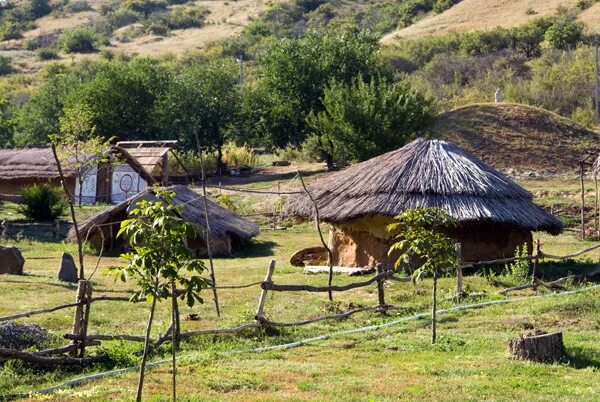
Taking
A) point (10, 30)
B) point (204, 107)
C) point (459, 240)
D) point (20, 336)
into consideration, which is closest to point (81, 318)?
point (20, 336)

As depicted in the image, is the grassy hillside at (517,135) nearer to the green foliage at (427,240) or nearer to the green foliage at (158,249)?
the green foliage at (427,240)

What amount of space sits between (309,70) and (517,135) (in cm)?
1033

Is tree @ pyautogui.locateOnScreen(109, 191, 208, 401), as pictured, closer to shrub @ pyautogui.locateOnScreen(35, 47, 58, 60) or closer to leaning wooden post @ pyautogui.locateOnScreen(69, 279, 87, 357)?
leaning wooden post @ pyautogui.locateOnScreen(69, 279, 87, 357)

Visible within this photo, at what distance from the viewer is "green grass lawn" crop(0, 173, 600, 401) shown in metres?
11.6

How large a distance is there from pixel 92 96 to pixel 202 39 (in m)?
51.2

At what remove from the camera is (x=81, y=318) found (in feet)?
43.3

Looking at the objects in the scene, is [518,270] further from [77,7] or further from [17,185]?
[77,7]

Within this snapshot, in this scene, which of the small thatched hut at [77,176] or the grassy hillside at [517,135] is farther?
the grassy hillside at [517,135]

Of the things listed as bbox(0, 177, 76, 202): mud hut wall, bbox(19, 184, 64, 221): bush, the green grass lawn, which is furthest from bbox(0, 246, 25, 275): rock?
bbox(0, 177, 76, 202): mud hut wall

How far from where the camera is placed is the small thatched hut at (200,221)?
2858cm

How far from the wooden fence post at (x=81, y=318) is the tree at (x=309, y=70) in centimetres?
3606

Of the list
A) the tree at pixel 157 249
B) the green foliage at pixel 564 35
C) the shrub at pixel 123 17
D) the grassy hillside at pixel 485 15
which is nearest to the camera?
the tree at pixel 157 249

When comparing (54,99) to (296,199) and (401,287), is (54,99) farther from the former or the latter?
(401,287)

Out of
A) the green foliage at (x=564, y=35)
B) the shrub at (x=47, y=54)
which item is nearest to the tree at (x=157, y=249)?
the green foliage at (x=564, y=35)
